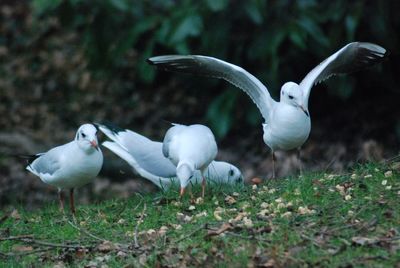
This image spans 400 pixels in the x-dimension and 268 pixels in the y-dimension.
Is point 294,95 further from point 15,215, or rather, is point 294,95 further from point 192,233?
point 15,215

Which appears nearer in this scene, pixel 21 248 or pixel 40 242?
pixel 40 242

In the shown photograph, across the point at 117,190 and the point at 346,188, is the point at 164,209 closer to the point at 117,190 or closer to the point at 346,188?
the point at 346,188

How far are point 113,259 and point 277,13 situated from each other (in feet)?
18.2

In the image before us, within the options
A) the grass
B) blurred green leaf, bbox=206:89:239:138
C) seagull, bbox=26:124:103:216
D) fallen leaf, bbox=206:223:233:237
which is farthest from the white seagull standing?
blurred green leaf, bbox=206:89:239:138

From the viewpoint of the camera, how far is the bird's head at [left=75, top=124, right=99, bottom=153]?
8148 mm

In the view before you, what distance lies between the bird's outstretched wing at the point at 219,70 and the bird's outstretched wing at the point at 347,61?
381 mm

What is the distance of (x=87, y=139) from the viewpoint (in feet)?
26.8

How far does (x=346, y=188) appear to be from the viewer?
7.69 meters

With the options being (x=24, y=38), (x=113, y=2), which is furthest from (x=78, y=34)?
(x=113, y=2)

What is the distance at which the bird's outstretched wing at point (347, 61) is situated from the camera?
8.58 metres

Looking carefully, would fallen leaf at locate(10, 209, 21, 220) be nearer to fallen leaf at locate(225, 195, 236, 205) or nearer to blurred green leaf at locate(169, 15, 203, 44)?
fallen leaf at locate(225, 195, 236, 205)

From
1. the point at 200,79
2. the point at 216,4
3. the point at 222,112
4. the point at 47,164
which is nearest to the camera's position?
the point at 47,164

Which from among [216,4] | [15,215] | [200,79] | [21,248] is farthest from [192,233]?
[200,79]

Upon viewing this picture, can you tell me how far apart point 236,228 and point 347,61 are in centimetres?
280
